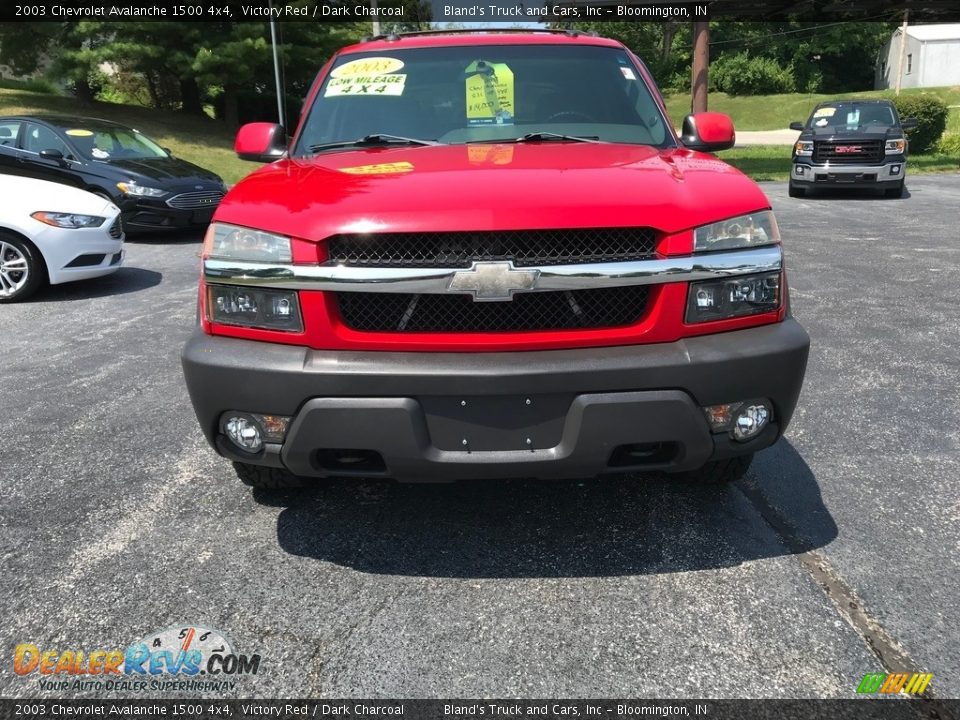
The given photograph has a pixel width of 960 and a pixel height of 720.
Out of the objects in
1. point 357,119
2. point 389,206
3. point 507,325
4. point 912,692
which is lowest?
point 912,692

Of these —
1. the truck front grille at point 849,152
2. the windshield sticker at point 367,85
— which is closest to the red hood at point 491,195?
the windshield sticker at point 367,85

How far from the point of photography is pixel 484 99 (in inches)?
140

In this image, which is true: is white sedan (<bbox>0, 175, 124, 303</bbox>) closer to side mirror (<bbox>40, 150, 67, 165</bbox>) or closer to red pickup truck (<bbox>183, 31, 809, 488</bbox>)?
side mirror (<bbox>40, 150, 67, 165</bbox>)

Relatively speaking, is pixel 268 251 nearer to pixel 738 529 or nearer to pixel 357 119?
pixel 357 119

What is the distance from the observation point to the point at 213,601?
8.16ft

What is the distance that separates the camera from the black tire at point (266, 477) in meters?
2.93

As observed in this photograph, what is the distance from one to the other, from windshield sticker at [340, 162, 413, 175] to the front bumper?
1321 centimetres

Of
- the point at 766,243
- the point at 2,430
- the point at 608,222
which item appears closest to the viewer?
the point at 608,222

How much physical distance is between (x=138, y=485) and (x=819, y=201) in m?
13.6

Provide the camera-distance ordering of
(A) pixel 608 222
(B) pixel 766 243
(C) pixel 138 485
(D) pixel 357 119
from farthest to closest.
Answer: (D) pixel 357 119
(C) pixel 138 485
(B) pixel 766 243
(A) pixel 608 222

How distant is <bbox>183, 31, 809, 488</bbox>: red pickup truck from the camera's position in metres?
2.29

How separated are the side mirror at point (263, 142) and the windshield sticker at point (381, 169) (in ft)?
3.42

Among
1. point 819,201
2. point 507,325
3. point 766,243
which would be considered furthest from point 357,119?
point 819,201
